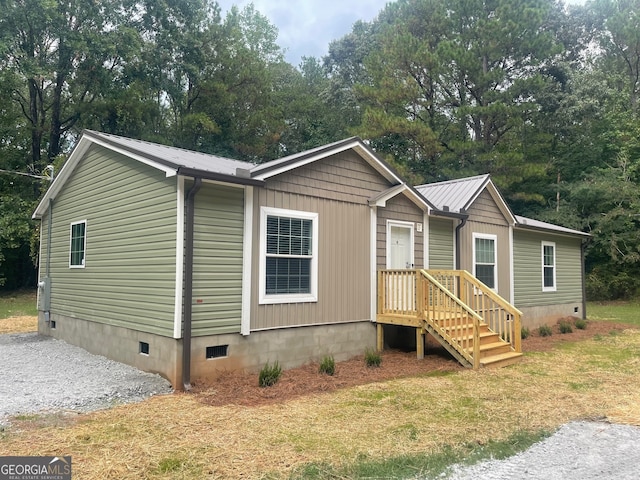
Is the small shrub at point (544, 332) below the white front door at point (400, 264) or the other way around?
below

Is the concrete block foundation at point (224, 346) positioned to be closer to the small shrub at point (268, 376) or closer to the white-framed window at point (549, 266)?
the small shrub at point (268, 376)

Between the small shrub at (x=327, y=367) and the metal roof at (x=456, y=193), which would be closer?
the small shrub at (x=327, y=367)

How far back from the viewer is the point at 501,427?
4.92 meters

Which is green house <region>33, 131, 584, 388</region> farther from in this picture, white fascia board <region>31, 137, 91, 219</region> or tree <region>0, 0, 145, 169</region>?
tree <region>0, 0, 145, 169</region>

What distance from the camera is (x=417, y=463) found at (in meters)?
3.97

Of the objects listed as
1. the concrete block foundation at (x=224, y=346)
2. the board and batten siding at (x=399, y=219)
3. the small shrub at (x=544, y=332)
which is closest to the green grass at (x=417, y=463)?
the concrete block foundation at (x=224, y=346)

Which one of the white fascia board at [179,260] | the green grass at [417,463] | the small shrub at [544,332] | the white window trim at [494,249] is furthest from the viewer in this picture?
the small shrub at [544,332]

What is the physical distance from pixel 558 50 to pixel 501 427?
23840 millimetres

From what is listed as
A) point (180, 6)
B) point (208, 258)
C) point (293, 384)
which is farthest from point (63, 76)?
point (293, 384)

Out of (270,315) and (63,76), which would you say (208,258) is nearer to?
(270,315)

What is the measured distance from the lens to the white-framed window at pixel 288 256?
745 centimetres

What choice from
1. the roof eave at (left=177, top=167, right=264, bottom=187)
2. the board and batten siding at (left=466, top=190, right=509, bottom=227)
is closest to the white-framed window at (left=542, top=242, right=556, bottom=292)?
the board and batten siding at (left=466, top=190, right=509, bottom=227)

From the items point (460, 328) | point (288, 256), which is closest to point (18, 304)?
point (288, 256)

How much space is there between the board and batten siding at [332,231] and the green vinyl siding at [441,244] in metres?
2.00
